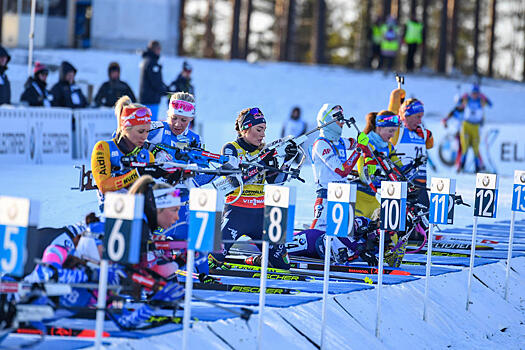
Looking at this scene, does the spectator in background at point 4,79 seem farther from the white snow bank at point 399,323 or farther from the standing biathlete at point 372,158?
the white snow bank at point 399,323

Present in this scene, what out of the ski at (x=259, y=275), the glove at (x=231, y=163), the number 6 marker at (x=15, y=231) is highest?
the glove at (x=231, y=163)

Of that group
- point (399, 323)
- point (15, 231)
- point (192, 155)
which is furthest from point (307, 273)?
point (15, 231)

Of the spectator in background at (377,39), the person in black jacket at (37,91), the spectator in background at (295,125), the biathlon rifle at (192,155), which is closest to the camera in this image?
the biathlon rifle at (192,155)

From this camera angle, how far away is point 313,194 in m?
17.2

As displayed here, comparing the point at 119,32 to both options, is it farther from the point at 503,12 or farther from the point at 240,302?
the point at 503,12

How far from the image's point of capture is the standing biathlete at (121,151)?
8047 mm

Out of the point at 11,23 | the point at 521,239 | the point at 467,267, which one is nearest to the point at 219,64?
the point at 11,23

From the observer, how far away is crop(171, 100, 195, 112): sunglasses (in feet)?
31.1

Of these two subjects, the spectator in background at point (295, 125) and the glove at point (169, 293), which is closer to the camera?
the glove at point (169, 293)

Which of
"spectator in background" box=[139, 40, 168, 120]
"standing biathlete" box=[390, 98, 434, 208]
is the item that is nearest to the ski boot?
"standing biathlete" box=[390, 98, 434, 208]

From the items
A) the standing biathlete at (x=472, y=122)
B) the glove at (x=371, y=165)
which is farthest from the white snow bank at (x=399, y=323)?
the standing biathlete at (x=472, y=122)

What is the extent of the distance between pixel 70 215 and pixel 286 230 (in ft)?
20.7

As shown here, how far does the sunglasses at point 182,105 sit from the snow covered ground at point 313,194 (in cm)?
242

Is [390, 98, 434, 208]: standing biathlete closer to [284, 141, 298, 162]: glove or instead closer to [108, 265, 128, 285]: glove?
[284, 141, 298, 162]: glove
